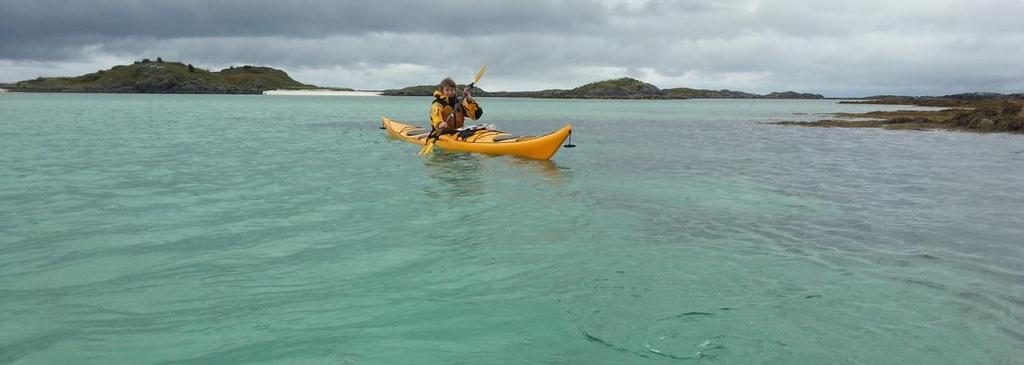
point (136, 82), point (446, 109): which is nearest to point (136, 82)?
point (136, 82)

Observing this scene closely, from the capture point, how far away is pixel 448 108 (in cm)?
1798

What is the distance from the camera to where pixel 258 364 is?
14.5 ft

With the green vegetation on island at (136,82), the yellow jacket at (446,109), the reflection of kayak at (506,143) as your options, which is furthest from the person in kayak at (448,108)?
the green vegetation on island at (136,82)

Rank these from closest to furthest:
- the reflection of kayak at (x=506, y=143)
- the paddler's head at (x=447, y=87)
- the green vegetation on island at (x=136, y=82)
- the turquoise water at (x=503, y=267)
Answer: the turquoise water at (x=503, y=267) → the reflection of kayak at (x=506, y=143) → the paddler's head at (x=447, y=87) → the green vegetation on island at (x=136, y=82)

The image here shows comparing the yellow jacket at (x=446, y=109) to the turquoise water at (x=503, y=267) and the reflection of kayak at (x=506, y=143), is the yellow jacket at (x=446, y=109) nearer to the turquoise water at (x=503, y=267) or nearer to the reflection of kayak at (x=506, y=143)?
the reflection of kayak at (x=506, y=143)

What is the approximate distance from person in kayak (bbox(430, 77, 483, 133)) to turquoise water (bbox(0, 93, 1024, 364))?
3699mm

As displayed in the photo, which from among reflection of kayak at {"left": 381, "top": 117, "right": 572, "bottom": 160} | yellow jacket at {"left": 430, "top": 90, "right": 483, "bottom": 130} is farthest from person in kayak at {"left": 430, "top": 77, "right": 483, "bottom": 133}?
reflection of kayak at {"left": 381, "top": 117, "right": 572, "bottom": 160}

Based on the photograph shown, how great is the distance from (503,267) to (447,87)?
11375mm

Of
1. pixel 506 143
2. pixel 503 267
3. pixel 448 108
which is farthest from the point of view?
pixel 448 108

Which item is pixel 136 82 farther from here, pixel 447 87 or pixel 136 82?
pixel 447 87

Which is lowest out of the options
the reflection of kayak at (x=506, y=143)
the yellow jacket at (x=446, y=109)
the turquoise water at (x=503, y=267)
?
the turquoise water at (x=503, y=267)

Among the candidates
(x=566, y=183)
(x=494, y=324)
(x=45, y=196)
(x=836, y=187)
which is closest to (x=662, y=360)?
(x=494, y=324)

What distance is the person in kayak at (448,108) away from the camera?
17672mm

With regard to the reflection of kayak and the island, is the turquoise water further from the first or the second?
the island
